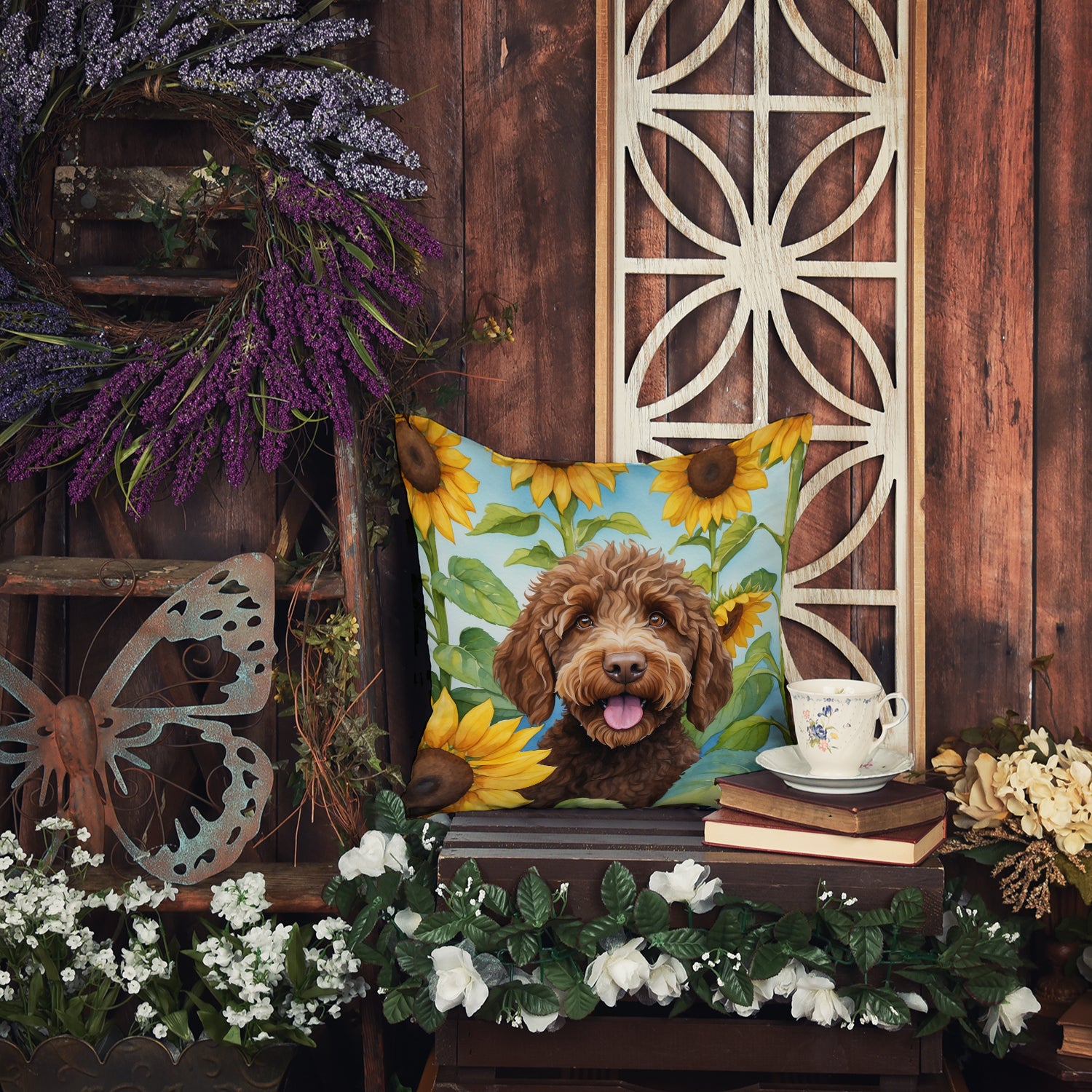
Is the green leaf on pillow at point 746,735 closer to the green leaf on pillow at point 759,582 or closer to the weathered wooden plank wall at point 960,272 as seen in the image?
the green leaf on pillow at point 759,582

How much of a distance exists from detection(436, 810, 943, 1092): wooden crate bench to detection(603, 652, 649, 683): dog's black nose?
0.75ft

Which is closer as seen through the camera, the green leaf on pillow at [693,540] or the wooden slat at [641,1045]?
the wooden slat at [641,1045]

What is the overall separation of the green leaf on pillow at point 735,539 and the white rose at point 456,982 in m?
0.60

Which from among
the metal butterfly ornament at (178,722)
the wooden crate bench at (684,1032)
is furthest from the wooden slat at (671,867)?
the metal butterfly ornament at (178,722)

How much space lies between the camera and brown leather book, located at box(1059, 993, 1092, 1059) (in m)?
1.22

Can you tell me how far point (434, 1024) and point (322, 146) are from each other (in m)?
1.09

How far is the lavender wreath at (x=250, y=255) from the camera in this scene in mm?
1308

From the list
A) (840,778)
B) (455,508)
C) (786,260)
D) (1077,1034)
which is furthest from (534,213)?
(1077,1034)

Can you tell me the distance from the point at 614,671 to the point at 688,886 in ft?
1.04

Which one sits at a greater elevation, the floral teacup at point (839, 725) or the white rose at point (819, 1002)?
the floral teacup at point (839, 725)

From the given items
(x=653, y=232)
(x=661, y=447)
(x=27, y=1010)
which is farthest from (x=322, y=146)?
(x=27, y=1010)

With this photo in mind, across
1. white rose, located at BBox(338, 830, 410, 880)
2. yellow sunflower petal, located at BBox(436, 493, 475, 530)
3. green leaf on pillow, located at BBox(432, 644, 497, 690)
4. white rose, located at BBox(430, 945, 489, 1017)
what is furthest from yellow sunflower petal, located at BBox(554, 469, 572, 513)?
white rose, located at BBox(430, 945, 489, 1017)

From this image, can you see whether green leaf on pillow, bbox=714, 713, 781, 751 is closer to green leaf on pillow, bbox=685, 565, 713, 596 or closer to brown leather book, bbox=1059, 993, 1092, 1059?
green leaf on pillow, bbox=685, 565, 713, 596

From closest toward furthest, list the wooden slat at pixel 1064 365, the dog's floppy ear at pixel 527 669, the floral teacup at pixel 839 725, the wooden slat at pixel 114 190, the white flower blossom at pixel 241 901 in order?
the floral teacup at pixel 839 725
the white flower blossom at pixel 241 901
the dog's floppy ear at pixel 527 669
the wooden slat at pixel 114 190
the wooden slat at pixel 1064 365
